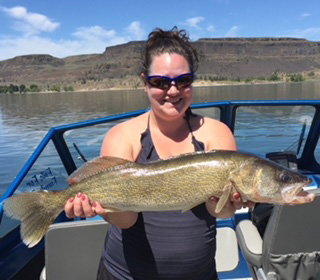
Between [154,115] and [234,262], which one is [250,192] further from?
[234,262]

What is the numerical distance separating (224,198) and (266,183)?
0.35m

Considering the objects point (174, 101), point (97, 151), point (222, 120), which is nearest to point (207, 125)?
point (174, 101)

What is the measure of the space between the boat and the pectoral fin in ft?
2.95

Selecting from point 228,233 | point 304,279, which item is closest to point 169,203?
point 304,279

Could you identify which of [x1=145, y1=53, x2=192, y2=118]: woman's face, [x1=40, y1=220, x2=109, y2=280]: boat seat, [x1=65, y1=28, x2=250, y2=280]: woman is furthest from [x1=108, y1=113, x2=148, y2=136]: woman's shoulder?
Result: [x1=40, y1=220, x2=109, y2=280]: boat seat

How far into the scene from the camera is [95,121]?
16.4ft

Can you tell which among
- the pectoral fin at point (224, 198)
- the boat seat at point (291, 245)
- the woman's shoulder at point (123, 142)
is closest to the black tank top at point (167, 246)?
the pectoral fin at point (224, 198)

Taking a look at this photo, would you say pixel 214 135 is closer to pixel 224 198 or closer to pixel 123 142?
pixel 224 198

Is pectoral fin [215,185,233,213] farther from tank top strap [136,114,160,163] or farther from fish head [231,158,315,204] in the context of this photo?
tank top strap [136,114,160,163]

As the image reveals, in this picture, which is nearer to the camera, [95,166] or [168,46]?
[168,46]

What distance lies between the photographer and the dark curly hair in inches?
98.3

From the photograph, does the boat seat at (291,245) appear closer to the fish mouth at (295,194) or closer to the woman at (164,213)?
the fish mouth at (295,194)

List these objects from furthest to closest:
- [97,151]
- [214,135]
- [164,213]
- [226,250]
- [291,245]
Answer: [97,151], [226,250], [291,245], [214,135], [164,213]

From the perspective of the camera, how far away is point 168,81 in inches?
96.7
